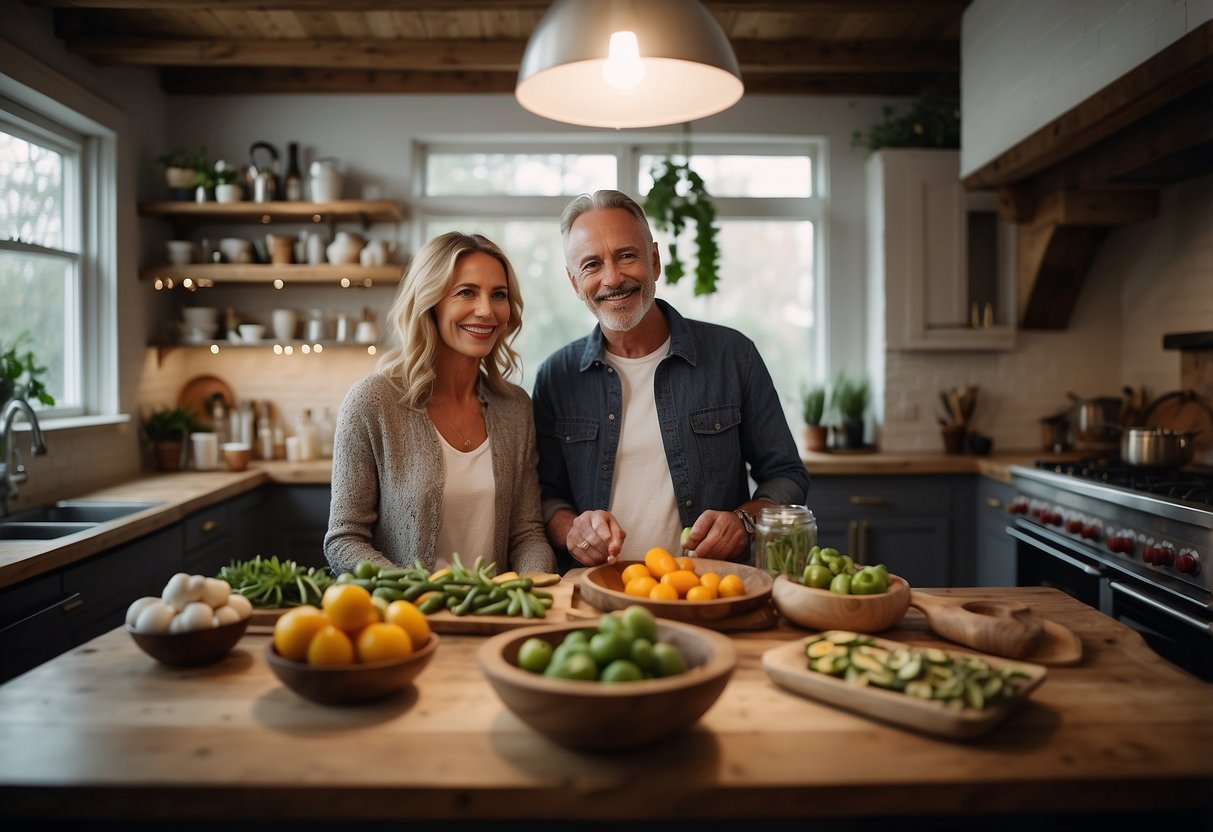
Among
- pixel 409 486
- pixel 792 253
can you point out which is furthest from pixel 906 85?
pixel 409 486

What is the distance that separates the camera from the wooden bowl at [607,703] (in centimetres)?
108

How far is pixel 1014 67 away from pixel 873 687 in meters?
3.05

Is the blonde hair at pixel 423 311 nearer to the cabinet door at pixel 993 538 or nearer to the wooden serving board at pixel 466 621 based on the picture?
the wooden serving board at pixel 466 621

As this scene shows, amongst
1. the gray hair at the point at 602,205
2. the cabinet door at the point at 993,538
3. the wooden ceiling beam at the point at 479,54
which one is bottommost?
the cabinet door at the point at 993,538

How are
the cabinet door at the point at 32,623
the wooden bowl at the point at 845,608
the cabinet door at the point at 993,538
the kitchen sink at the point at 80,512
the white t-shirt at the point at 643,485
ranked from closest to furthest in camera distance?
the wooden bowl at the point at 845,608 → the cabinet door at the point at 32,623 → the white t-shirt at the point at 643,485 → the kitchen sink at the point at 80,512 → the cabinet door at the point at 993,538

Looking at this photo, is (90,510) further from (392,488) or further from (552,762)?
(552,762)

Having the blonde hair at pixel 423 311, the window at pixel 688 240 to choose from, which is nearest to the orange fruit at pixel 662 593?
the blonde hair at pixel 423 311

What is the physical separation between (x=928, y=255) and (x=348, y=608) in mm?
3896

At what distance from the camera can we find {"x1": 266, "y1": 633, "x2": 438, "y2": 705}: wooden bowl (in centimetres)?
125

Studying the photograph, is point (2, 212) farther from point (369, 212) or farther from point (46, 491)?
point (369, 212)

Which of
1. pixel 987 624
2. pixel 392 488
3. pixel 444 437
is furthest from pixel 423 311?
pixel 987 624

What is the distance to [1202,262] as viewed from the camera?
374 centimetres

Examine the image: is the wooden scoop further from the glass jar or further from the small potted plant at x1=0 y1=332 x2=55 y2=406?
the small potted plant at x1=0 y1=332 x2=55 y2=406

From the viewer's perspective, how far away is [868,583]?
1592mm
